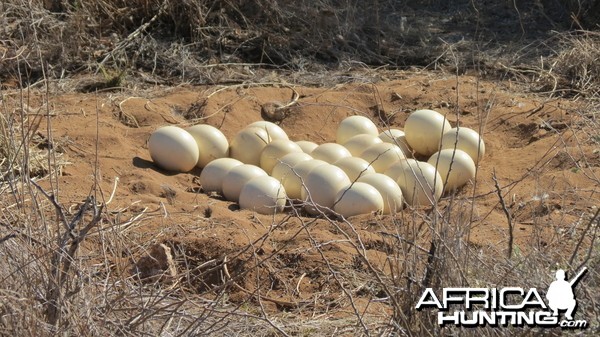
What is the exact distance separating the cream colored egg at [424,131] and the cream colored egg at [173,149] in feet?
4.20

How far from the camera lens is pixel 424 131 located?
630cm

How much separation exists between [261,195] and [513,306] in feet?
8.23

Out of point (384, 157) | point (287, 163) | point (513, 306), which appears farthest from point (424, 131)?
point (513, 306)

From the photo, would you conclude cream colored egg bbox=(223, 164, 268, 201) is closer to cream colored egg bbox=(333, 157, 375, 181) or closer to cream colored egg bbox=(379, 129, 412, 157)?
cream colored egg bbox=(333, 157, 375, 181)

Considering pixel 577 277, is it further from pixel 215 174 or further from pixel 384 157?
pixel 215 174

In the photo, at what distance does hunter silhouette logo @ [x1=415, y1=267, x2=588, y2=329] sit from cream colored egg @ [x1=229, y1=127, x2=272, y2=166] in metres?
3.11

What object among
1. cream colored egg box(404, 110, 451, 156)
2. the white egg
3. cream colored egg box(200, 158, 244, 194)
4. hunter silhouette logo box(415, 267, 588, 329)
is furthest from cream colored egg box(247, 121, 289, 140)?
hunter silhouette logo box(415, 267, 588, 329)

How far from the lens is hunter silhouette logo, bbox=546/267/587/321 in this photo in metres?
3.04

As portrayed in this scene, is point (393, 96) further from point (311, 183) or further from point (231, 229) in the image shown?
point (231, 229)

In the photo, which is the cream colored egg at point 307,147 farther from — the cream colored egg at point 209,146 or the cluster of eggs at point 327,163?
the cream colored egg at point 209,146

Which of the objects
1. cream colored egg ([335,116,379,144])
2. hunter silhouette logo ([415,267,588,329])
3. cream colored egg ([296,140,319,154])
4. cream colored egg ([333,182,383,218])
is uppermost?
hunter silhouette logo ([415,267,588,329])

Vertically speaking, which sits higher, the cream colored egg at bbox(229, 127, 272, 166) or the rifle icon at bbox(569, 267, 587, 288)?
the rifle icon at bbox(569, 267, 587, 288)

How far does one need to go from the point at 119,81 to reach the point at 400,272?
4.62 metres

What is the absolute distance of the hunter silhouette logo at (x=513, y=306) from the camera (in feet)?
9.98
